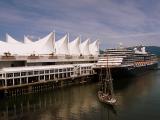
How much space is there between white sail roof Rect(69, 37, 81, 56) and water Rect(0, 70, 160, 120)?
153 ft

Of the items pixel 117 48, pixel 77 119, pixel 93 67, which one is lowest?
pixel 77 119

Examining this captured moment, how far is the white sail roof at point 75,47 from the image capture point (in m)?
114

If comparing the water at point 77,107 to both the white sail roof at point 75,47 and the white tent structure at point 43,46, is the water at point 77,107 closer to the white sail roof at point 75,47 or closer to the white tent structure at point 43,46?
the white tent structure at point 43,46

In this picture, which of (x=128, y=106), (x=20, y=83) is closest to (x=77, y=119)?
(x=128, y=106)

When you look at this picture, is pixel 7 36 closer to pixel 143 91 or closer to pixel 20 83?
pixel 20 83

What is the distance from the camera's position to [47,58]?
8700 centimetres

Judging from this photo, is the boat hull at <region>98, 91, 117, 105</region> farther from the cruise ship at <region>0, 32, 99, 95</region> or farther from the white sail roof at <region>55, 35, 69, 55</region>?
the white sail roof at <region>55, 35, 69, 55</region>

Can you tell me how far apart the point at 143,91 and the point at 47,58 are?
106 ft

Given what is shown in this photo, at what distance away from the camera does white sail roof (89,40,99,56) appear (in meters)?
135

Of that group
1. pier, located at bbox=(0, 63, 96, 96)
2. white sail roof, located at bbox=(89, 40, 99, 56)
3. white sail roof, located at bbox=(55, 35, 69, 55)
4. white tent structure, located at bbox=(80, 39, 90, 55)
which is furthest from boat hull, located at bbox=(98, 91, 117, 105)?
white sail roof, located at bbox=(89, 40, 99, 56)

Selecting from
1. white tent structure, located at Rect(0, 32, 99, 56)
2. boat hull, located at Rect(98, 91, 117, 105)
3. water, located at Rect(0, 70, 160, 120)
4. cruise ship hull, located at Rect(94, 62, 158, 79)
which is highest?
white tent structure, located at Rect(0, 32, 99, 56)

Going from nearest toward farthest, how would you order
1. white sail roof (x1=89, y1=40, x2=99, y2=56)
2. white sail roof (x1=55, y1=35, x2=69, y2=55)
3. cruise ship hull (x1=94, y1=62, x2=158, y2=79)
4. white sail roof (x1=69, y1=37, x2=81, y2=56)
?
cruise ship hull (x1=94, y1=62, x2=158, y2=79), white sail roof (x1=55, y1=35, x2=69, y2=55), white sail roof (x1=69, y1=37, x2=81, y2=56), white sail roof (x1=89, y1=40, x2=99, y2=56)

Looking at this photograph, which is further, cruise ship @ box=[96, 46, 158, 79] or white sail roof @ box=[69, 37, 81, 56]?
white sail roof @ box=[69, 37, 81, 56]

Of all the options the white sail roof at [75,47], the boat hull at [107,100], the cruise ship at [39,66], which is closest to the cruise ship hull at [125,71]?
the cruise ship at [39,66]
